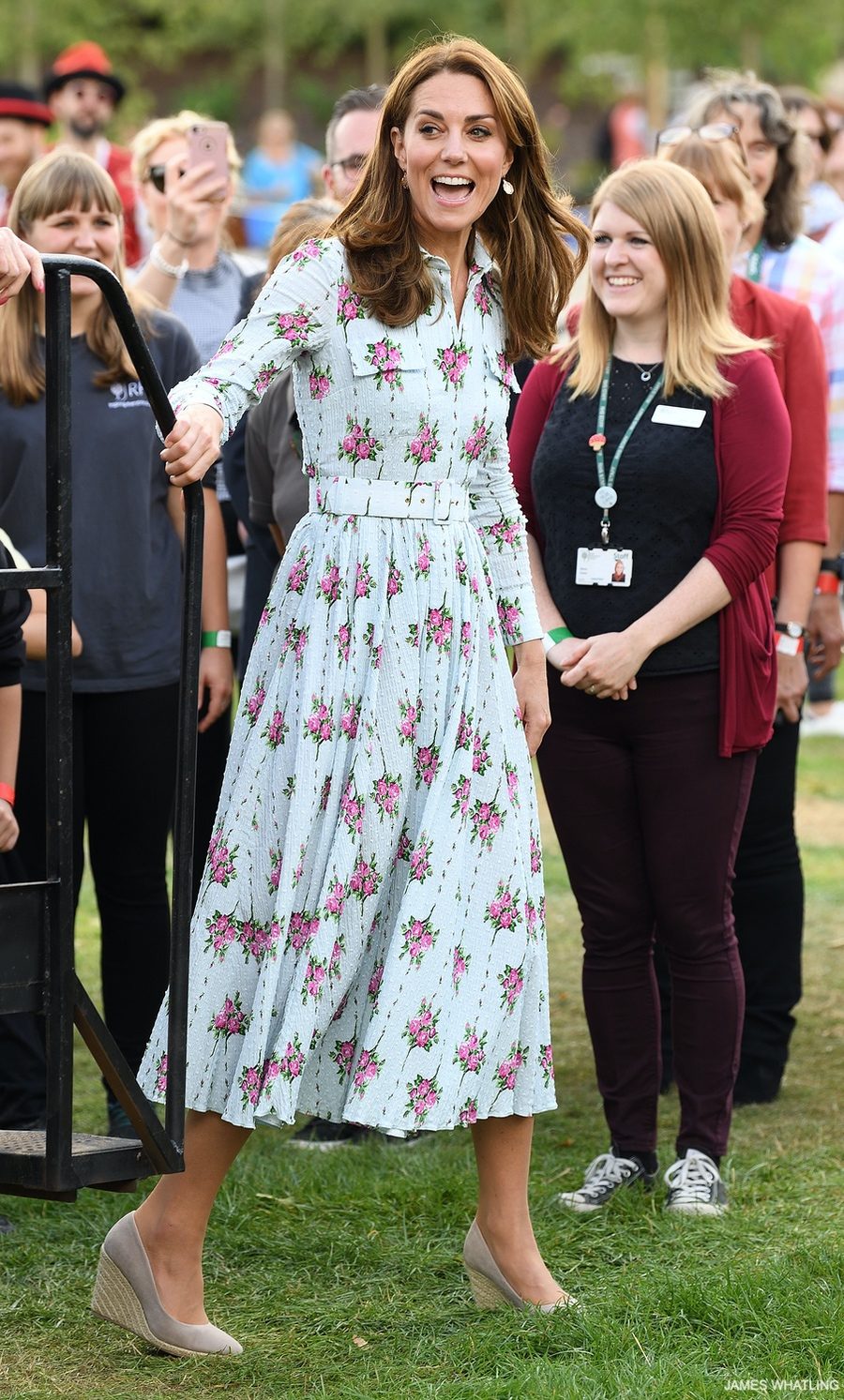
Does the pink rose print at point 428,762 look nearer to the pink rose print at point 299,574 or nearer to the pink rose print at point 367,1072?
the pink rose print at point 299,574

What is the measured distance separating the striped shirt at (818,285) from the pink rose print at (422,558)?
2.26 metres

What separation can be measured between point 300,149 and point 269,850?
17.6 metres

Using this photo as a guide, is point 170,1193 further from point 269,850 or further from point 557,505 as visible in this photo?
point 557,505

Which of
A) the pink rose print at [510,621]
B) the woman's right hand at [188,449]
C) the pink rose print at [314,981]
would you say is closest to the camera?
the woman's right hand at [188,449]

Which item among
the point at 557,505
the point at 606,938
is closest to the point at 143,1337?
the point at 606,938

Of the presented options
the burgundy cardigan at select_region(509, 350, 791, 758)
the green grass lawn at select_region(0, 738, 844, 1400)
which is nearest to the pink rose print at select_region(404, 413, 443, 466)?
the burgundy cardigan at select_region(509, 350, 791, 758)

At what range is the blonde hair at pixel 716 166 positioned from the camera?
16.8 feet

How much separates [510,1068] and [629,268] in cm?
191

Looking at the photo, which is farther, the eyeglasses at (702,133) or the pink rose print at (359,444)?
the eyeglasses at (702,133)

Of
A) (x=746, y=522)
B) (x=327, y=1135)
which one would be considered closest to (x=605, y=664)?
(x=746, y=522)

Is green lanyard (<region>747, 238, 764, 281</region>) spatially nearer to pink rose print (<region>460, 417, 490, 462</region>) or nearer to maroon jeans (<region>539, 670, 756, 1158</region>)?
maroon jeans (<region>539, 670, 756, 1158</region>)

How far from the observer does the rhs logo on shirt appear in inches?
185

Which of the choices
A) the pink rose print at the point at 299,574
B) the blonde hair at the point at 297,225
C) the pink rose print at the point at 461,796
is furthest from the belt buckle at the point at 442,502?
the blonde hair at the point at 297,225

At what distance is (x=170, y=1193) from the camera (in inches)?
141
